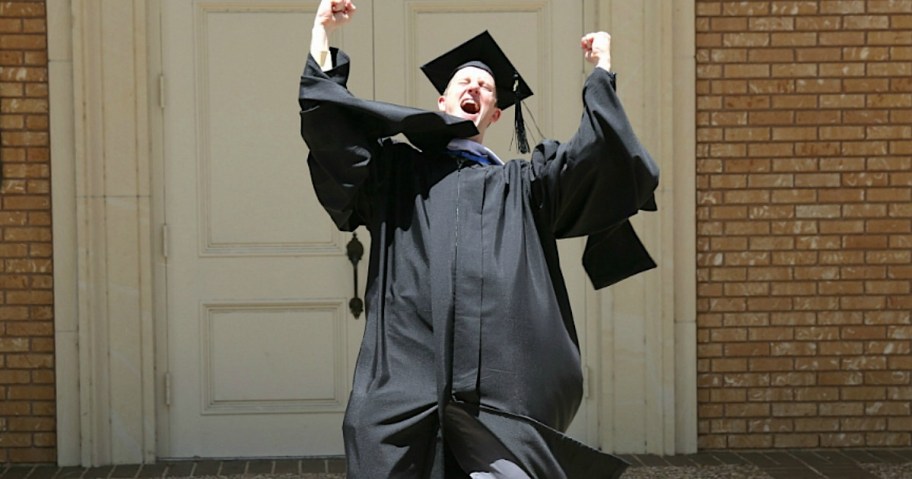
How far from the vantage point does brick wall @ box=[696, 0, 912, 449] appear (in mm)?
6828

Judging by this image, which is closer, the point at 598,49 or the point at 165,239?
the point at 598,49

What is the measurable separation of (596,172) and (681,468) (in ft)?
10.8

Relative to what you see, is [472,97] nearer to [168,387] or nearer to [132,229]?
[132,229]

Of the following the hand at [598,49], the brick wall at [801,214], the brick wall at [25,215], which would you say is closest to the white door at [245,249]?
the brick wall at [25,215]

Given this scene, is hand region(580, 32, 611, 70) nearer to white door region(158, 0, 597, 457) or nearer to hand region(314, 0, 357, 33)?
hand region(314, 0, 357, 33)

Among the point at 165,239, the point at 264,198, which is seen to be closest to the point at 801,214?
the point at 264,198

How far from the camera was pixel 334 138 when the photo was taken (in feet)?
12.3

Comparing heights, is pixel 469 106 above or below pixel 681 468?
above

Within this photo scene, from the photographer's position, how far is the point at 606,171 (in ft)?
12.2

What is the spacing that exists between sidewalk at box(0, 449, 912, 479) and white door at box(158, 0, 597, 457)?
0.55 ft

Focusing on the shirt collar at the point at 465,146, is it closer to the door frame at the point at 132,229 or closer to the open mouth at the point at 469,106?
the open mouth at the point at 469,106

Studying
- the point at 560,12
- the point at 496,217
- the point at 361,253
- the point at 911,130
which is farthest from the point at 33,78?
the point at 911,130

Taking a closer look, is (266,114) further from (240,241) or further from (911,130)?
(911,130)

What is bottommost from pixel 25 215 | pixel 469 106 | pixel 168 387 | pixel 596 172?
pixel 168 387
